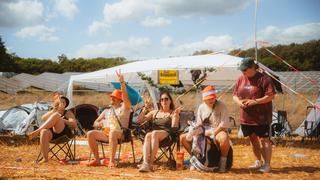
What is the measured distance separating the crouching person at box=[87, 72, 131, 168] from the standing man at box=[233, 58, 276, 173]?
160cm

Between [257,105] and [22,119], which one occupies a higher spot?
[257,105]

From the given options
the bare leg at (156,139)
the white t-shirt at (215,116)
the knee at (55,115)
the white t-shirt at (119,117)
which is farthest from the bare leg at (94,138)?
the white t-shirt at (215,116)

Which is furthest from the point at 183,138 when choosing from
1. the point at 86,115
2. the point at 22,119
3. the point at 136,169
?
the point at 22,119

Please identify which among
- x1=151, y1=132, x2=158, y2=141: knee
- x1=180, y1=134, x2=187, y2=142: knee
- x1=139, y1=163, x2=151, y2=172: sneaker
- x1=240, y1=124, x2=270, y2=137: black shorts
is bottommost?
x1=139, y1=163, x2=151, y2=172: sneaker

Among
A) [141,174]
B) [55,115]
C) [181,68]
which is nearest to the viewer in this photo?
[141,174]

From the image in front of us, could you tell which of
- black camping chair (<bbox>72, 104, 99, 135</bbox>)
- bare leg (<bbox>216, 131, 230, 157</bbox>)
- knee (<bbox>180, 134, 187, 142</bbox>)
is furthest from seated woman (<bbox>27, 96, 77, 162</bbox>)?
black camping chair (<bbox>72, 104, 99, 135</bbox>)

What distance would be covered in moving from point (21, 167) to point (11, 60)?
146ft

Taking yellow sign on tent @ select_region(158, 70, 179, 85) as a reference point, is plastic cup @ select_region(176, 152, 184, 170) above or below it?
below

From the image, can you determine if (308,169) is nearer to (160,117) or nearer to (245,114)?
(245,114)

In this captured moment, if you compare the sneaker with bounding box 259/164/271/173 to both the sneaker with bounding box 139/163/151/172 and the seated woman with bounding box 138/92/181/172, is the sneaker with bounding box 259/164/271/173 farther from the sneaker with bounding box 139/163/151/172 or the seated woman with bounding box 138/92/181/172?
the sneaker with bounding box 139/163/151/172

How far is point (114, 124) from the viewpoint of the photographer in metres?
5.96

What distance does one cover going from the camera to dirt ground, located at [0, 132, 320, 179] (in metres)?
5.12

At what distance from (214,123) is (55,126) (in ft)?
7.92

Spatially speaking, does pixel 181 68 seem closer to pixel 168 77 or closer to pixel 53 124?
pixel 168 77
